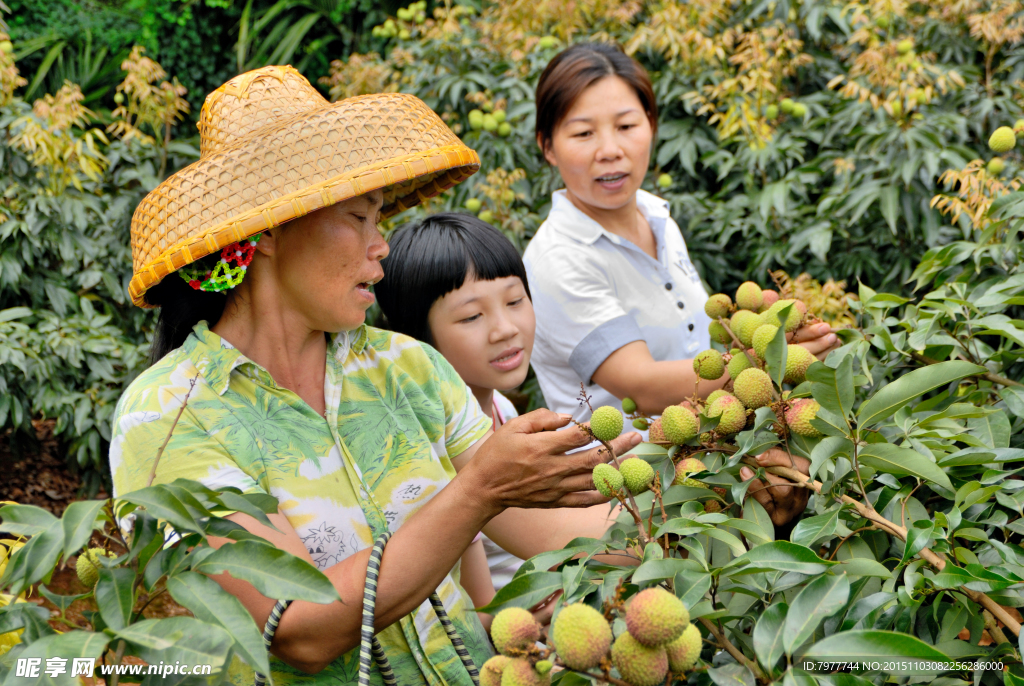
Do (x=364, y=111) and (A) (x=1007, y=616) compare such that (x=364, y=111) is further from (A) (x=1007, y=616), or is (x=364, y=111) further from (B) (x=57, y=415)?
(B) (x=57, y=415)

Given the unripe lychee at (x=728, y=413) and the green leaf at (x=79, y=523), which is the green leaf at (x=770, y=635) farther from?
the green leaf at (x=79, y=523)

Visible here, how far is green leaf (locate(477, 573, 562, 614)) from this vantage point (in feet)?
2.76

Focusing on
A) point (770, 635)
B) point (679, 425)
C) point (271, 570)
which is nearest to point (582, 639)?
point (770, 635)

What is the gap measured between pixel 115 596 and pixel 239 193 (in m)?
0.60

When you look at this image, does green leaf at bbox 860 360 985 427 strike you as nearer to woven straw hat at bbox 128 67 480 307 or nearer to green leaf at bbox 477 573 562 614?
green leaf at bbox 477 573 562 614

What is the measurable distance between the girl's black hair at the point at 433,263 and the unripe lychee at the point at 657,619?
3.61ft

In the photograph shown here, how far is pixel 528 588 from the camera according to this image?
33.3 inches

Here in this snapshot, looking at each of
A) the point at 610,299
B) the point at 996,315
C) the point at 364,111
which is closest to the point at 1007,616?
the point at 996,315

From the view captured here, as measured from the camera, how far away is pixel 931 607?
0.91m

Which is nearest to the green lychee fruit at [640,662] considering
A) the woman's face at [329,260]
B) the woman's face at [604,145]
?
the woman's face at [329,260]

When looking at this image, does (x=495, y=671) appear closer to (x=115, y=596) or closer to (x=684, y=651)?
(x=684, y=651)

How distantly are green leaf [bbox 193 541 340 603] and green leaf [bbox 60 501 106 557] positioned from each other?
10 centimetres

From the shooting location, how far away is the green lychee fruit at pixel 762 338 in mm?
1110

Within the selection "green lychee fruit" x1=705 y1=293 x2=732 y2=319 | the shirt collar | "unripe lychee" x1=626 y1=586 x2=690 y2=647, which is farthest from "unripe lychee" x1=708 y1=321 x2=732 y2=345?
the shirt collar
